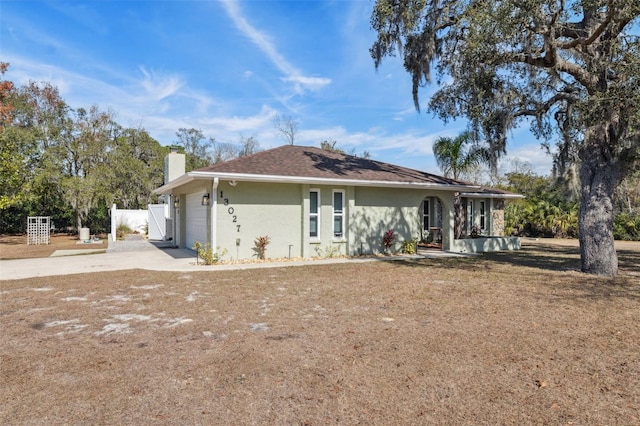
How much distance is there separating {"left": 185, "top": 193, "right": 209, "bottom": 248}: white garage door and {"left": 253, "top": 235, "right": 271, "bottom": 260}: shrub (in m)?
1.86

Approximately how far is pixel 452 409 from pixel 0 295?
827 centimetres

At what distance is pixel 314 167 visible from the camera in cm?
1342

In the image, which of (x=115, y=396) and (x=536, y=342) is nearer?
(x=115, y=396)

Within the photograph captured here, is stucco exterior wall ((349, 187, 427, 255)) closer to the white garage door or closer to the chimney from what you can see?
the white garage door

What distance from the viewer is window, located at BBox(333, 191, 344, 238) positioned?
13258 mm

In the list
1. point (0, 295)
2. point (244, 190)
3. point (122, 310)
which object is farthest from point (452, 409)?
point (244, 190)

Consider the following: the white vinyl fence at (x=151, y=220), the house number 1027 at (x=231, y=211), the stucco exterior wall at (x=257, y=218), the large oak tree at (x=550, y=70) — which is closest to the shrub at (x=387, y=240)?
the stucco exterior wall at (x=257, y=218)

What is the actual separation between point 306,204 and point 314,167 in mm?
1634

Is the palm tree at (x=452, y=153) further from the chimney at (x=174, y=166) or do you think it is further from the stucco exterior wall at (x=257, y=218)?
the chimney at (x=174, y=166)

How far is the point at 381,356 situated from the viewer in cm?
423

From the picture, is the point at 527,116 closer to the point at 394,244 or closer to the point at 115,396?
the point at 394,244

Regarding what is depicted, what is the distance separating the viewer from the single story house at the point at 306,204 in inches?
456

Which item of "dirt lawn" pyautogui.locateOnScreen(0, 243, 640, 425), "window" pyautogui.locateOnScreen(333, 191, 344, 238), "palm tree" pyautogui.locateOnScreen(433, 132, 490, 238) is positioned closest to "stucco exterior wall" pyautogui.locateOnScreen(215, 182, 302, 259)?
"window" pyautogui.locateOnScreen(333, 191, 344, 238)

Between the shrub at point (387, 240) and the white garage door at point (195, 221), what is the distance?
6244 millimetres
